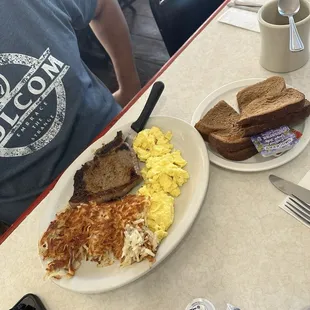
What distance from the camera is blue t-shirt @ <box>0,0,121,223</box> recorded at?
39.6 inches

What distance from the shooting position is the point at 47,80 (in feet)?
3.44

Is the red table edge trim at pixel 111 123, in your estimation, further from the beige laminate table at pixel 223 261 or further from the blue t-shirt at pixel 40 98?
the blue t-shirt at pixel 40 98

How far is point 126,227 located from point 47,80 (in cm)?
52

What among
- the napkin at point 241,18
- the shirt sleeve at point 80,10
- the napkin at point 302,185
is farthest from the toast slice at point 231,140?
the shirt sleeve at point 80,10

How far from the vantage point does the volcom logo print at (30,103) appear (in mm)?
1009

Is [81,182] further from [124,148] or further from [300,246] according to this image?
[300,246]

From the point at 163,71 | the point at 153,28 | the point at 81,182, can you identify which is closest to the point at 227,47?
the point at 163,71

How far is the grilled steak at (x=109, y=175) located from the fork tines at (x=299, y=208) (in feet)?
1.02

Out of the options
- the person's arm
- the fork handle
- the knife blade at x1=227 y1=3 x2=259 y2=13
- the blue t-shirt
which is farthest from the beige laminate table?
the person's arm

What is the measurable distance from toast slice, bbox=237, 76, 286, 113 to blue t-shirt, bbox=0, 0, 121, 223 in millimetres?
481

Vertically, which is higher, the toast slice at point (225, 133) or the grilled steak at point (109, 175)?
the grilled steak at point (109, 175)

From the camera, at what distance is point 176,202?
792mm

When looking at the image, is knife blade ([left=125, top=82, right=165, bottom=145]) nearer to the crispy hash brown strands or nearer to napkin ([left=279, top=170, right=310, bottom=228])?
the crispy hash brown strands

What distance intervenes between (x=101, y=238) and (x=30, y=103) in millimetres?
481
